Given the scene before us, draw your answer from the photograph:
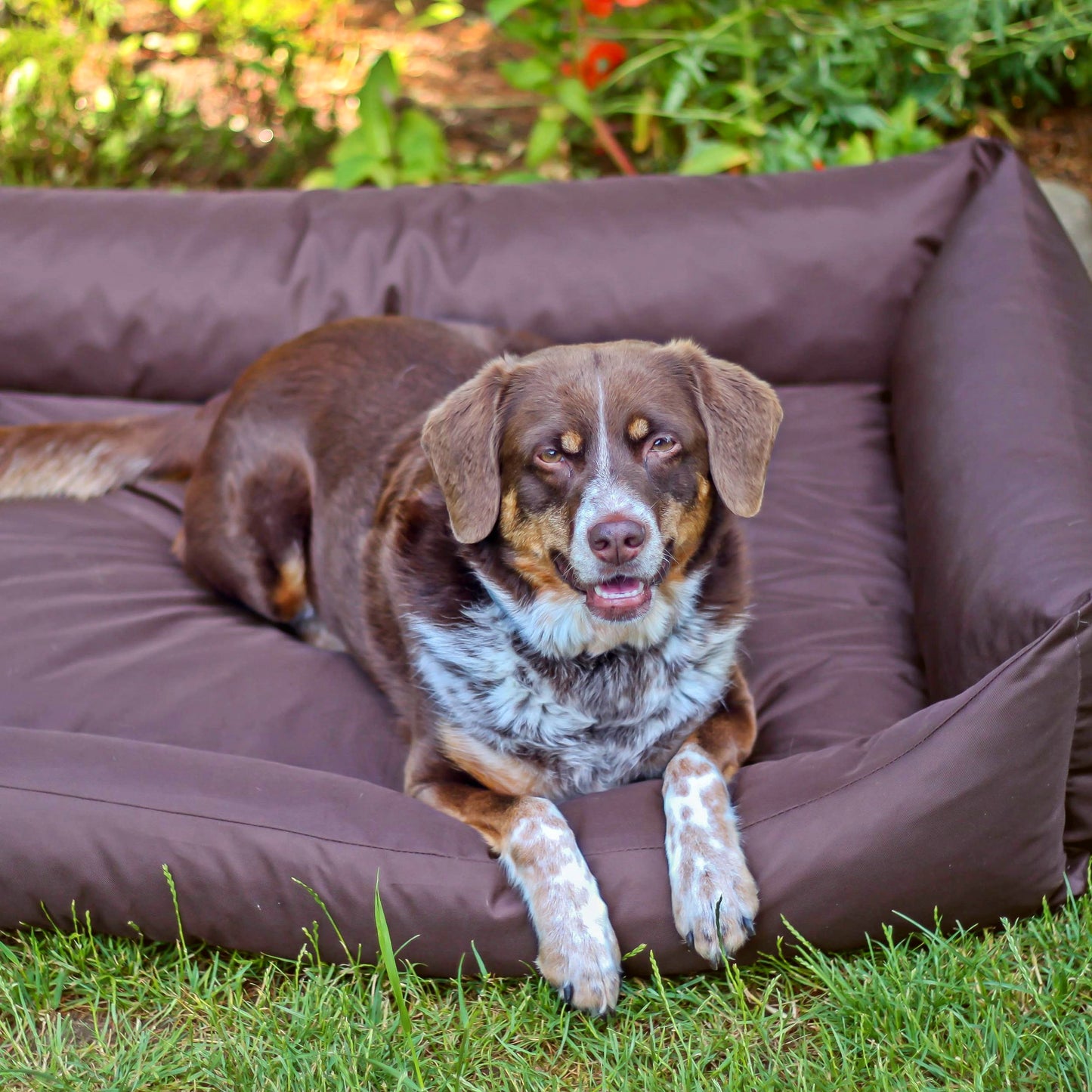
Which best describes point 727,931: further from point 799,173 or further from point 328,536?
point 799,173

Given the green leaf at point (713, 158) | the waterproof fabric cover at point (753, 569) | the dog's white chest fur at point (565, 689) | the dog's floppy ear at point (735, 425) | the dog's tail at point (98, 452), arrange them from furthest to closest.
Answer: the green leaf at point (713, 158)
the dog's tail at point (98, 452)
the dog's white chest fur at point (565, 689)
the dog's floppy ear at point (735, 425)
the waterproof fabric cover at point (753, 569)

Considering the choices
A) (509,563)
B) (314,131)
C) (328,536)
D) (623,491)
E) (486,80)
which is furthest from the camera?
(486,80)

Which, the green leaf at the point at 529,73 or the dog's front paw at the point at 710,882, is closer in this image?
the dog's front paw at the point at 710,882

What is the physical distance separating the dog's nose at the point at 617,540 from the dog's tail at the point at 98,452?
1796mm

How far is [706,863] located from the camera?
2.34 meters

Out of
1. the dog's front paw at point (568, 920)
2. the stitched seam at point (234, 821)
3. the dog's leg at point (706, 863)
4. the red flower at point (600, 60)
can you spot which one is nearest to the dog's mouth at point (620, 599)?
the dog's leg at point (706, 863)

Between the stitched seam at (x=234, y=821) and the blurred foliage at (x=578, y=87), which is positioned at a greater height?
the blurred foliage at (x=578, y=87)

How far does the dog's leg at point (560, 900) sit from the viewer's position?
2.29 meters

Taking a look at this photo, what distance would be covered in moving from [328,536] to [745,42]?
2860mm

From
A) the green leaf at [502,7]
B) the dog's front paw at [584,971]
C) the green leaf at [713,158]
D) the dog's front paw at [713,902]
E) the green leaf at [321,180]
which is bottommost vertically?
the dog's front paw at [584,971]

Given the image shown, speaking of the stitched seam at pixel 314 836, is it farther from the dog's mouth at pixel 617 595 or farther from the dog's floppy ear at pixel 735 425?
the dog's floppy ear at pixel 735 425

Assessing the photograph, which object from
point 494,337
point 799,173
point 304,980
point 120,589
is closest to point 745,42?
point 799,173

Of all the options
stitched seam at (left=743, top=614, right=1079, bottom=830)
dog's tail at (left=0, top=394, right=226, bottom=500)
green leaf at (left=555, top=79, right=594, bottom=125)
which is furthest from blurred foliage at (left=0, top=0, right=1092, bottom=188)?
stitched seam at (left=743, top=614, right=1079, bottom=830)

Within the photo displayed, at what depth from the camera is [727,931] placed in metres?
2.31
